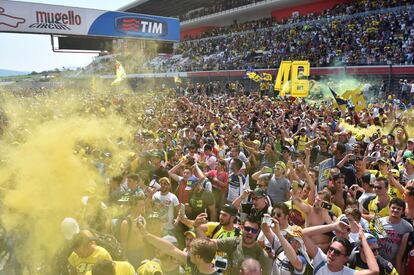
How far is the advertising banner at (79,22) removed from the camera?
15383mm

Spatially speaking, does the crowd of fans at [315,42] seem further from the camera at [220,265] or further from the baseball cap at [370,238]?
the camera at [220,265]

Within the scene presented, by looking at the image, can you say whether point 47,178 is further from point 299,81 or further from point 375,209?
point 299,81

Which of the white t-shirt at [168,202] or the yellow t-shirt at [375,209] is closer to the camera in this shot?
the yellow t-shirt at [375,209]

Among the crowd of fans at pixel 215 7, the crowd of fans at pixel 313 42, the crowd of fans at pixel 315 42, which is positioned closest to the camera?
the crowd of fans at pixel 315 42

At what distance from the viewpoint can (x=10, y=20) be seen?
1531 cm

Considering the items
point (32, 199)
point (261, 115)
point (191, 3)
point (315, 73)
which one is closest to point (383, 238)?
point (32, 199)

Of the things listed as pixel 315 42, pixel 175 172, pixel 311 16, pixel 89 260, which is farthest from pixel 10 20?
pixel 311 16

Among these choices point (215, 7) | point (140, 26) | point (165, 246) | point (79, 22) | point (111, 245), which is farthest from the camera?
point (215, 7)

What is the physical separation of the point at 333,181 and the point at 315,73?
20310mm

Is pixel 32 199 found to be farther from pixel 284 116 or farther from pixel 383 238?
pixel 284 116

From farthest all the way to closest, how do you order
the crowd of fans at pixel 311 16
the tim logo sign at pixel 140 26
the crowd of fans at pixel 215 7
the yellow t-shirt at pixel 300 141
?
the crowd of fans at pixel 215 7 < the crowd of fans at pixel 311 16 < the tim logo sign at pixel 140 26 < the yellow t-shirt at pixel 300 141

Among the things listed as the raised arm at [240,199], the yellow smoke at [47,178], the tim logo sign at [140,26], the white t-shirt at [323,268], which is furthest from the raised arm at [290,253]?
the tim logo sign at [140,26]

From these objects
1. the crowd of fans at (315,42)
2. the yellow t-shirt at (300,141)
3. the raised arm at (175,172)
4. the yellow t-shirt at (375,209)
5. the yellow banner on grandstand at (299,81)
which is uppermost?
the crowd of fans at (315,42)

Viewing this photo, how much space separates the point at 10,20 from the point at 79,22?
267 centimetres
